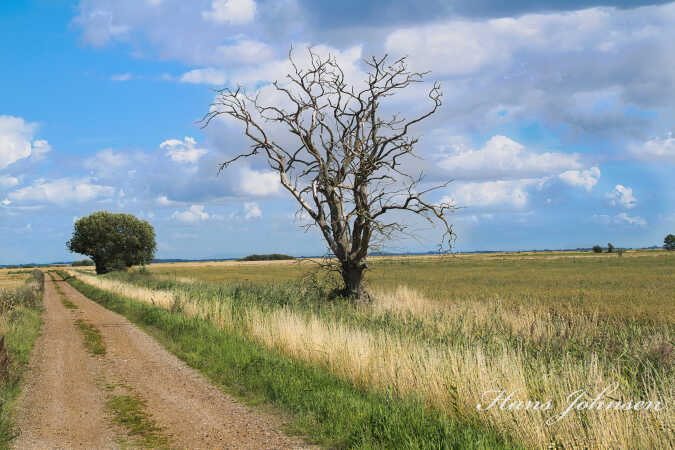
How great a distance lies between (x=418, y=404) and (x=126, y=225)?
91.4 metres

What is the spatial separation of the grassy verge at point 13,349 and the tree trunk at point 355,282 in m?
10.5

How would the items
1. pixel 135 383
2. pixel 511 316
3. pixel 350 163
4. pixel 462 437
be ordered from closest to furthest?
pixel 462 437, pixel 135 383, pixel 511 316, pixel 350 163

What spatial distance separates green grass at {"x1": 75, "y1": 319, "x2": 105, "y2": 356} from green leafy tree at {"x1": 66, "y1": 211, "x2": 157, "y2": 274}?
7179 cm

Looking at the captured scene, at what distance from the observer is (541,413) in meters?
5.55

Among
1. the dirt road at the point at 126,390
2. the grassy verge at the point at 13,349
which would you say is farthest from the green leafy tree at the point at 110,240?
the dirt road at the point at 126,390

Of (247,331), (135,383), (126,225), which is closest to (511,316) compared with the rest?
(247,331)

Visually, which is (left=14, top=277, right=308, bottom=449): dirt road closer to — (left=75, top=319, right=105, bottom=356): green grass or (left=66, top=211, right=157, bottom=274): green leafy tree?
(left=75, top=319, right=105, bottom=356): green grass

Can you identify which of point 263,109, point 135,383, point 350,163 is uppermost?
point 263,109

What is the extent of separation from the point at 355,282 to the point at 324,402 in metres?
11.5

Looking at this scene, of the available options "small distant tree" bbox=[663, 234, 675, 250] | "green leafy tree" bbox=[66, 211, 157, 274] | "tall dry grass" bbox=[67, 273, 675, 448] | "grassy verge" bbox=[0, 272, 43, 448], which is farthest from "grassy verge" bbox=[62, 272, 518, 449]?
"small distant tree" bbox=[663, 234, 675, 250]

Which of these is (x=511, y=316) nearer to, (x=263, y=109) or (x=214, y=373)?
(x=214, y=373)

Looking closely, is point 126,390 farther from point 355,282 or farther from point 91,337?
point 355,282

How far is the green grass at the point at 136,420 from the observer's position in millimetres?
5938

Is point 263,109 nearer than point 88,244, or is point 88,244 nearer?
point 263,109
